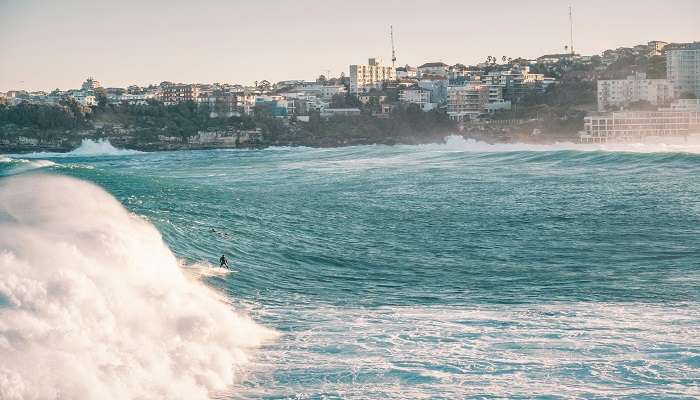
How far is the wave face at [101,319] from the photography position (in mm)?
13281

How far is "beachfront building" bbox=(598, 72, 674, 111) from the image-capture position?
110 m

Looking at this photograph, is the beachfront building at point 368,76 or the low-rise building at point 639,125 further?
the beachfront building at point 368,76

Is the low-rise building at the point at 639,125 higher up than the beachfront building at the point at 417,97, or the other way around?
the beachfront building at the point at 417,97

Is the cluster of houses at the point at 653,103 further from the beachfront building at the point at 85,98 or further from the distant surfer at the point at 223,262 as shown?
the distant surfer at the point at 223,262

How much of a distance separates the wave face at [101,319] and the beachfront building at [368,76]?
422 ft

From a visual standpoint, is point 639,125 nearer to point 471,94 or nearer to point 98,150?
point 471,94

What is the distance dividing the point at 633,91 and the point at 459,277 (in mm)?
92202

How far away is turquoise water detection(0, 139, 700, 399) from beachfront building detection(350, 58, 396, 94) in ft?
320

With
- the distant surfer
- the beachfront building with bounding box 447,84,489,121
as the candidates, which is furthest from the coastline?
the distant surfer

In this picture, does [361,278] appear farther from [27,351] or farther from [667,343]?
[27,351]

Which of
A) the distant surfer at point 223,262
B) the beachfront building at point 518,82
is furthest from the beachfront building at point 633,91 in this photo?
the distant surfer at point 223,262

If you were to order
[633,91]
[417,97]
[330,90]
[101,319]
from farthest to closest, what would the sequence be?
[330,90]
[417,97]
[633,91]
[101,319]

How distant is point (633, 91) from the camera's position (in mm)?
111438

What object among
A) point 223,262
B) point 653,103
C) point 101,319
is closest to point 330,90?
point 653,103
